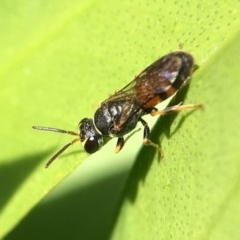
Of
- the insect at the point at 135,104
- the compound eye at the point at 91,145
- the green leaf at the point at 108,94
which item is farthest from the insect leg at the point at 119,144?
the green leaf at the point at 108,94

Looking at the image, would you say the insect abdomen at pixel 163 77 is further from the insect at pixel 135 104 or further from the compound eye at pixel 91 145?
the compound eye at pixel 91 145

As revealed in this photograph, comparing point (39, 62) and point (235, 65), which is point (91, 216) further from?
point (235, 65)

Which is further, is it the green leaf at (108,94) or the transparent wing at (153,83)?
the transparent wing at (153,83)

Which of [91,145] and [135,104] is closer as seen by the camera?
[91,145]

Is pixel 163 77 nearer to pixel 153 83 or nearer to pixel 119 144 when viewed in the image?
pixel 153 83

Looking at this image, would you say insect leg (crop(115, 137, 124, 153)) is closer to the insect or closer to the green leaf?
the insect

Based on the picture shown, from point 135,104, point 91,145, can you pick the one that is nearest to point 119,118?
point 135,104
